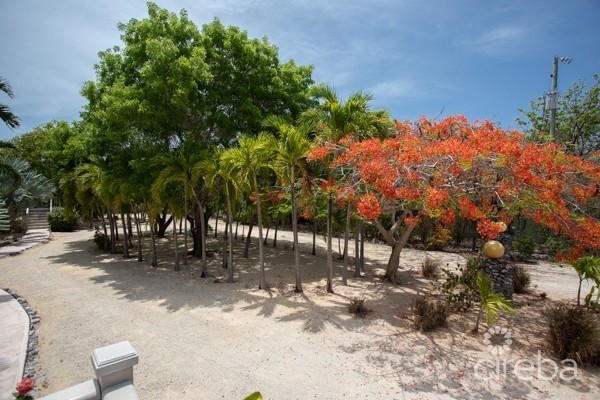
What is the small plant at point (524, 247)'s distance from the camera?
14.8m

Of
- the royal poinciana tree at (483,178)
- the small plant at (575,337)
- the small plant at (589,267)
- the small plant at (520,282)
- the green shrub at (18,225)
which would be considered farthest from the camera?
the green shrub at (18,225)

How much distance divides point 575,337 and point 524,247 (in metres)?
10.7

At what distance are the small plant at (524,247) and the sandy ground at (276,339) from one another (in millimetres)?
3069

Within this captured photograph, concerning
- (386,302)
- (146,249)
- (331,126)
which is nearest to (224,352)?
(386,302)

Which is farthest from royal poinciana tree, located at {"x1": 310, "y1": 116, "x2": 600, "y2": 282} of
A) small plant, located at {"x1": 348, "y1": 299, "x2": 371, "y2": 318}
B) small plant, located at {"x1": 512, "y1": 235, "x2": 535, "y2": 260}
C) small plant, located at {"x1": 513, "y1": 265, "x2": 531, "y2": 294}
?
small plant, located at {"x1": 512, "y1": 235, "x2": 535, "y2": 260}

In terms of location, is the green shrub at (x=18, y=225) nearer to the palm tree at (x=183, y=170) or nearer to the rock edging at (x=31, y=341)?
the rock edging at (x=31, y=341)

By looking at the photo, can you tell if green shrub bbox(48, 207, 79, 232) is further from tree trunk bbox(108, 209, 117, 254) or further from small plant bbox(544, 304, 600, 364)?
small plant bbox(544, 304, 600, 364)

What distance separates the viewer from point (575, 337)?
5668 mm

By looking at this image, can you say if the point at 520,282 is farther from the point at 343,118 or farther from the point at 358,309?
the point at 343,118

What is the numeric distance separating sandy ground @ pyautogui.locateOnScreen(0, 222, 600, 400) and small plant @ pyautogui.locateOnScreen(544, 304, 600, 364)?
26cm

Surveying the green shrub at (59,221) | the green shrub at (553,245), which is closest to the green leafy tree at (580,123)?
the green shrub at (553,245)

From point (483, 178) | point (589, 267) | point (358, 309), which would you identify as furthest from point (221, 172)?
point (589, 267)

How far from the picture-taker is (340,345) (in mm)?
6293

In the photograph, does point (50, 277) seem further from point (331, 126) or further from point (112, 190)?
point (331, 126)
